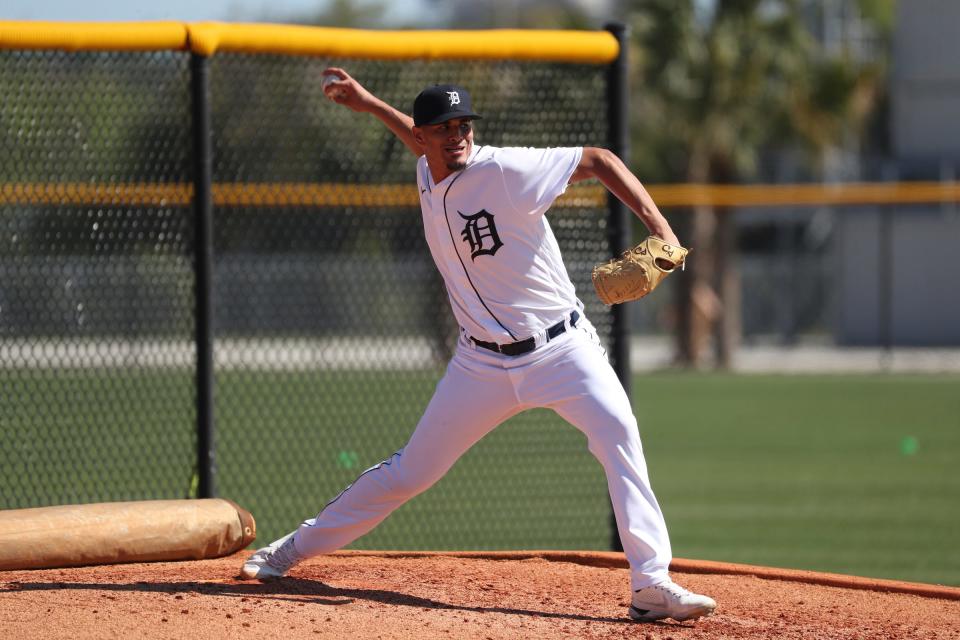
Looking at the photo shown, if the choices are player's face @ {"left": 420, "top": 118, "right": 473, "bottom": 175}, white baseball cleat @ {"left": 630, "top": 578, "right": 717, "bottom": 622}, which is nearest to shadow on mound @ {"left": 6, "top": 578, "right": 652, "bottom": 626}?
white baseball cleat @ {"left": 630, "top": 578, "right": 717, "bottom": 622}

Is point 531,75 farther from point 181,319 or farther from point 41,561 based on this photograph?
point 41,561

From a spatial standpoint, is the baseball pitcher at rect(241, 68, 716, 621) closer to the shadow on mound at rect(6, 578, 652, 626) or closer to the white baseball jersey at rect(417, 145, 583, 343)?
the white baseball jersey at rect(417, 145, 583, 343)

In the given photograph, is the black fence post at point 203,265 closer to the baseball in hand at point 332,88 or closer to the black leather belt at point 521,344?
the baseball in hand at point 332,88

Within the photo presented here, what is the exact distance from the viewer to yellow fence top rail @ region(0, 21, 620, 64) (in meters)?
6.56

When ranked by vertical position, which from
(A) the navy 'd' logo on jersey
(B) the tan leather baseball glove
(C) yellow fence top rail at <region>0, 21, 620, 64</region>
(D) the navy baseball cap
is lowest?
(B) the tan leather baseball glove

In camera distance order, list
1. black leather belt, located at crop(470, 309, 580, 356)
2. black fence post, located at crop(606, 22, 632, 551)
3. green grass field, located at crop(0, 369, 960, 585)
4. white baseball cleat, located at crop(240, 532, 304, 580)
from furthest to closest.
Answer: green grass field, located at crop(0, 369, 960, 585) → black fence post, located at crop(606, 22, 632, 551) → white baseball cleat, located at crop(240, 532, 304, 580) → black leather belt, located at crop(470, 309, 580, 356)

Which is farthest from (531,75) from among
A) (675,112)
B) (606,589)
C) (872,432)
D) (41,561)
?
(675,112)

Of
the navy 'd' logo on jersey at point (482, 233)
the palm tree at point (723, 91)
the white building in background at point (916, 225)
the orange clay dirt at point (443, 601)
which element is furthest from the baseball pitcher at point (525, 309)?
the white building in background at point (916, 225)

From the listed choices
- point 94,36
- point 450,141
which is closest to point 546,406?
point 450,141

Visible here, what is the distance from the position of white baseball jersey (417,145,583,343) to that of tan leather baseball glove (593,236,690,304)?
31cm

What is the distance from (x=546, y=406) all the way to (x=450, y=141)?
1.08m

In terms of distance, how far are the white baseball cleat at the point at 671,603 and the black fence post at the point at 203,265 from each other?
257cm

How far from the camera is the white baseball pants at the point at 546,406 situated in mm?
5230

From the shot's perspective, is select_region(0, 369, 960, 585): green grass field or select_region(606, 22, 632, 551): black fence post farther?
select_region(0, 369, 960, 585): green grass field
